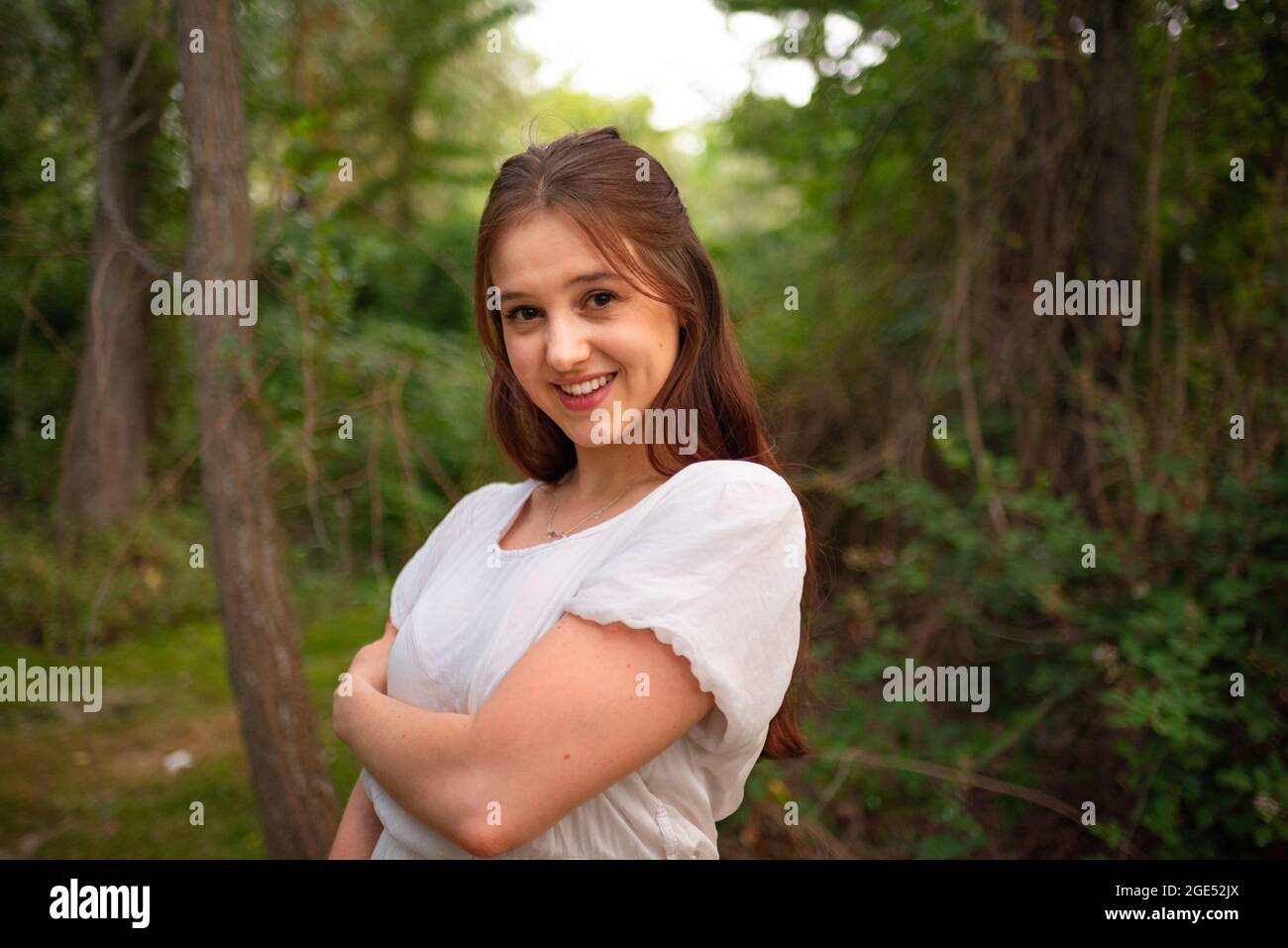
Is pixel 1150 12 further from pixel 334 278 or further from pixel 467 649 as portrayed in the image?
pixel 467 649

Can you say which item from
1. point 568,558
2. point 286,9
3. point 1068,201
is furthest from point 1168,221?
point 286,9

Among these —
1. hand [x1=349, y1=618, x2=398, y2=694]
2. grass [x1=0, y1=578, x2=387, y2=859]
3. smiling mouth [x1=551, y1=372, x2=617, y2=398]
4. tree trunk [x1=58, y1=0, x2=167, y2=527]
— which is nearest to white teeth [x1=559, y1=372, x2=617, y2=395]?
smiling mouth [x1=551, y1=372, x2=617, y2=398]

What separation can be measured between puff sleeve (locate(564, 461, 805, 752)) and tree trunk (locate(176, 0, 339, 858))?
1572 millimetres

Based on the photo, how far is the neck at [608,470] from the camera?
162cm

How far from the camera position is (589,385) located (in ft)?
5.05

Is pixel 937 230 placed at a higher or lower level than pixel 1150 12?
lower

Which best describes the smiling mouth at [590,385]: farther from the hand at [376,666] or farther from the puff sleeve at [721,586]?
the hand at [376,666]

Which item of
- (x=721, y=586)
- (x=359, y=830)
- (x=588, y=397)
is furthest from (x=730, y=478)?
(x=359, y=830)

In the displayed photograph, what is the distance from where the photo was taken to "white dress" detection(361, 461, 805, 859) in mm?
1313

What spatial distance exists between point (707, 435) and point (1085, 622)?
2196 mm

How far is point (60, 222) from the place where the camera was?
11.6ft

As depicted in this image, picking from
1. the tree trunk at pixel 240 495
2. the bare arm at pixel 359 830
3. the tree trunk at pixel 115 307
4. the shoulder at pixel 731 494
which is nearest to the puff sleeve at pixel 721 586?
the shoulder at pixel 731 494

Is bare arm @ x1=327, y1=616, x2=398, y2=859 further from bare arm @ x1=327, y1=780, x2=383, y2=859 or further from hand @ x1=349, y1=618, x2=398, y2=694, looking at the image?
hand @ x1=349, y1=618, x2=398, y2=694

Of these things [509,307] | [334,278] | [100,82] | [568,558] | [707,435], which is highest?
[100,82]
